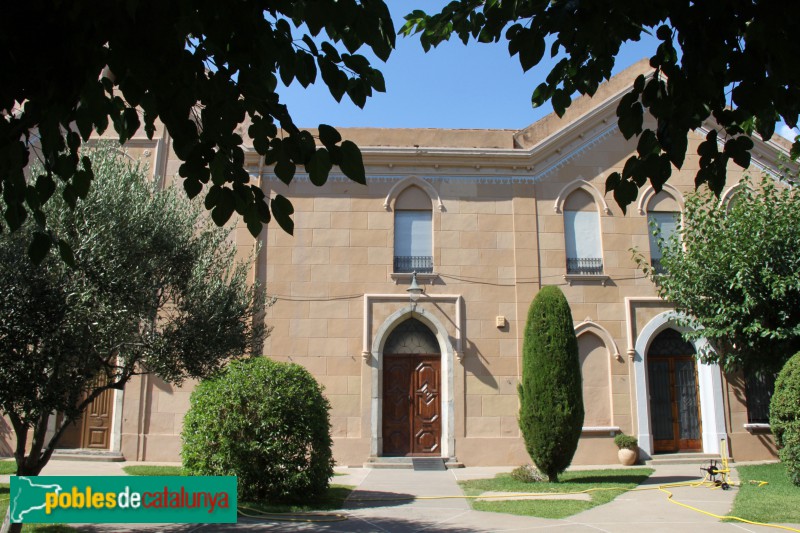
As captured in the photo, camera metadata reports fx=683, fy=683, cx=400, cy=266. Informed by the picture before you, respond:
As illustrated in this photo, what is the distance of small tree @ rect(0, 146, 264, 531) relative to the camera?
685 centimetres

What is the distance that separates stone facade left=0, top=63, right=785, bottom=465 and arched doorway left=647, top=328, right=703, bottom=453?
20 cm

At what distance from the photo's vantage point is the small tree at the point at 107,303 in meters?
6.85

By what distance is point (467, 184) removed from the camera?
17.1 metres

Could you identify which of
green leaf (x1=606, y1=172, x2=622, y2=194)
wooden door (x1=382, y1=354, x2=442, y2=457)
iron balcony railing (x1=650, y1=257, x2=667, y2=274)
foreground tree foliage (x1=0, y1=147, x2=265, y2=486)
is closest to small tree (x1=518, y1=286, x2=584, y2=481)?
wooden door (x1=382, y1=354, x2=442, y2=457)

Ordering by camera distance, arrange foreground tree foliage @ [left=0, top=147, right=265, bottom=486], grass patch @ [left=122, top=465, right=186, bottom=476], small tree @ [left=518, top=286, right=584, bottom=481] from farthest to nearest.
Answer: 1. grass patch @ [left=122, top=465, right=186, bottom=476]
2. small tree @ [left=518, top=286, right=584, bottom=481]
3. foreground tree foliage @ [left=0, top=147, right=265, bottom=486]

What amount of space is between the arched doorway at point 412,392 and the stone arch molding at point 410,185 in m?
2.92

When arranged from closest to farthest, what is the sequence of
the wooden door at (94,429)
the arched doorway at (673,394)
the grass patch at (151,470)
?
the grass patch at (151,470) → the wooden door at (94,429) → the arched doorway at (673,394)

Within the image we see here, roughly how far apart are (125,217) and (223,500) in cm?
348

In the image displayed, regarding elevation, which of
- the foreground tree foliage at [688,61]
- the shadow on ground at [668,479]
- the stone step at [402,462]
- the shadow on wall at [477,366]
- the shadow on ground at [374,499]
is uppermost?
the foreground tree foliage at [688,61]

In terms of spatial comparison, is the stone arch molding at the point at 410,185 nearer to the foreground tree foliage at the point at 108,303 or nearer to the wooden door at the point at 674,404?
the wooden door at the point at 674,404

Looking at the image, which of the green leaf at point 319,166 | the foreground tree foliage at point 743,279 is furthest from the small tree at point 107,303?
the foreground tree foliage at point 743,279

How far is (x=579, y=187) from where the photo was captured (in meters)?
17.2

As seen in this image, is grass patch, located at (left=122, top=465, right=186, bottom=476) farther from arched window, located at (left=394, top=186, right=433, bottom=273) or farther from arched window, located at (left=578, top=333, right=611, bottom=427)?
arched window, located at (left=578, top=333, right=611, bottom=427)

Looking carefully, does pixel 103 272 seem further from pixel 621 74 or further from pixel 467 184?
pixel 621 74
